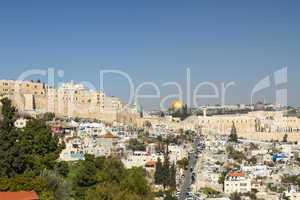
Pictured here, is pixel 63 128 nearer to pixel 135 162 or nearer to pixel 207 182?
pixel 135 162

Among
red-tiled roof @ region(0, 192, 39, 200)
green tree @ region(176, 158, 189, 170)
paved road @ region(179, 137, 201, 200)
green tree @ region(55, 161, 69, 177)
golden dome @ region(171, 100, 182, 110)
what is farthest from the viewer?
golden dome @ region(171, 100, 182, 110)

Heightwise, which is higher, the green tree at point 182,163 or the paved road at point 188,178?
the green tree at point 182,163

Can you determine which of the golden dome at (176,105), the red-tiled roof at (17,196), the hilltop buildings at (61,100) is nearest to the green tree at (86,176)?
the red-tiled roof at (17,196)

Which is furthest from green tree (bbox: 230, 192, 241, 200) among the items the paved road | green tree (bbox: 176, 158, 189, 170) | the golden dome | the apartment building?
the golden dome

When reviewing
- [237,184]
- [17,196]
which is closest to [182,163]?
[237,184]

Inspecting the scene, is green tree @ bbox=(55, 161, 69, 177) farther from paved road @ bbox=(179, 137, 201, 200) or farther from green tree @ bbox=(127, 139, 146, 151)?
green tree @ bbox=(127, 139, 146, 151)

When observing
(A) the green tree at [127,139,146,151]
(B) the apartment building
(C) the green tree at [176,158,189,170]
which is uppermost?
(A) the green tree at [127,139,146,151]

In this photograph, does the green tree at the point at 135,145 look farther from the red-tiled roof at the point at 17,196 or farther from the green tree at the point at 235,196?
the red-tiled roof at the point at 17,196

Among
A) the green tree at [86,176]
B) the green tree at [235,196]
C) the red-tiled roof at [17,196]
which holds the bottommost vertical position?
the green tree at [235,196]

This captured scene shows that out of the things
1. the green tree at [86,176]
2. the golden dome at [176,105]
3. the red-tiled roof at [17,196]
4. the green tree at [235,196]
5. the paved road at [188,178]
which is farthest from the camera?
the golden dome at [176,105]

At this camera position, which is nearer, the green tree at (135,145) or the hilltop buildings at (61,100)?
the green tree at (135,145)

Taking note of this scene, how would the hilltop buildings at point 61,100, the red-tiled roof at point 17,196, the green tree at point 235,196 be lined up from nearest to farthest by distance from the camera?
the red-tiled roof at point 17,196 < the green tree at point 235,196 < the hilltop buildings at point 61,100

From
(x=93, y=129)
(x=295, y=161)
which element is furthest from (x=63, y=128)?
(x=295, y=161)

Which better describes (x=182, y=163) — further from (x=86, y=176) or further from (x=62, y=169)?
(x=62, y=169)
